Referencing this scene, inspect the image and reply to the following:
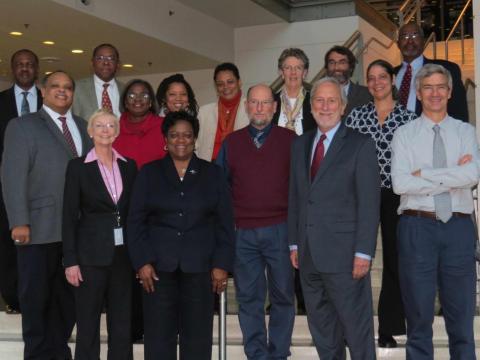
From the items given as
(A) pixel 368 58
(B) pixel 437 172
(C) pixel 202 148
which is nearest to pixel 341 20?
(A) pixel 368 58

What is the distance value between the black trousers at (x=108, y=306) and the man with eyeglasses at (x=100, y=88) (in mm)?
1359

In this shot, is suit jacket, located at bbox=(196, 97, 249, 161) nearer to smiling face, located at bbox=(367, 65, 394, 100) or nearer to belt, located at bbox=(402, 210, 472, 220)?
smiling face, located at bbox=(367, 65, 394, 100)

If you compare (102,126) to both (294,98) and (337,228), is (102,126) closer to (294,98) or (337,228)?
(294,98)

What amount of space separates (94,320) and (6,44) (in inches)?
292

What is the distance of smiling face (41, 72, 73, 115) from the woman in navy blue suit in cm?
83

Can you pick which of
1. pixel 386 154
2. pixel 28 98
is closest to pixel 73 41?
pixel 28 98

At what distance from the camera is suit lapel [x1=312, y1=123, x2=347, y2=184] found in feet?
12.4

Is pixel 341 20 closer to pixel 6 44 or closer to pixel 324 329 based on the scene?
pixel 6 44

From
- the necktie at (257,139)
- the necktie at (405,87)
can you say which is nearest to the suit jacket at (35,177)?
the necktie at (257,139)

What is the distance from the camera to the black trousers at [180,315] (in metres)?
3.92

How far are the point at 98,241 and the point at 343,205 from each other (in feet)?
4.30

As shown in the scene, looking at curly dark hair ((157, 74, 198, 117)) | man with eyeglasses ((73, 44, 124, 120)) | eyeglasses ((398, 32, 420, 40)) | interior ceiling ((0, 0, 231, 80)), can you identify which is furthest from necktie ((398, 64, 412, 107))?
interior ceiling ((0, 0, 231, 80))

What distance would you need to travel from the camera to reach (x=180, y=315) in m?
3.98

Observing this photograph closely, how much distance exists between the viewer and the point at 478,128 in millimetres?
5992
